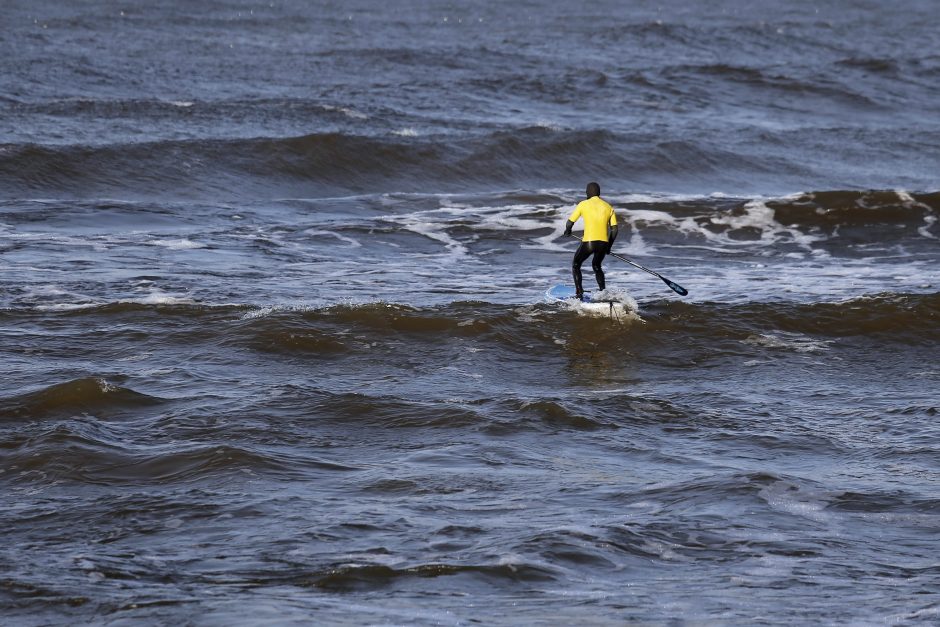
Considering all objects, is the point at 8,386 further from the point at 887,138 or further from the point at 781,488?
the point at 887,138

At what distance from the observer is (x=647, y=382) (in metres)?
14.3

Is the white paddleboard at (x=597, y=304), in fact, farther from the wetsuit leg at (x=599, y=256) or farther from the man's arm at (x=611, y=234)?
the man's arm at (x=611, y=234)

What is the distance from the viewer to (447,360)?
587 inches

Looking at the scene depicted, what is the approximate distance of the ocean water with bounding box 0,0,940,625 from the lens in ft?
29.3

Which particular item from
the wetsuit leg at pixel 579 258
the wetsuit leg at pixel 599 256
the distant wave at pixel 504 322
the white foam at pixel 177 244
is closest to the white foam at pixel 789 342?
the distant wave at pixel 504 322

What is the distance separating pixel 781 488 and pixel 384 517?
11.0 ft

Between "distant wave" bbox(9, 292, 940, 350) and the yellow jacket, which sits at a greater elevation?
the yellow jacket

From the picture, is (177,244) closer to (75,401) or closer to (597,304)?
(597,304)

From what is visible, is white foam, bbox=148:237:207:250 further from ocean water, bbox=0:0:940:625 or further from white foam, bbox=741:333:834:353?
white foam, bbox=741:333:834:353

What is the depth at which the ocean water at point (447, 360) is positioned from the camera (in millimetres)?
8938

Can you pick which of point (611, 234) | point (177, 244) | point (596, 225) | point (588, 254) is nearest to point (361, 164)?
point (177, 244)

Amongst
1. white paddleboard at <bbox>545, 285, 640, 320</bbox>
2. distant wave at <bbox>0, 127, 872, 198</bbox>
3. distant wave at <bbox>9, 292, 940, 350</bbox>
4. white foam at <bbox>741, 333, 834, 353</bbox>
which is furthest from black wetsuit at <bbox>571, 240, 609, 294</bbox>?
distant wave at <bbox>0, 127, 872, 198</bbox>

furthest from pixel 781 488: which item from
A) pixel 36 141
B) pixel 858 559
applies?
pixel 36 141

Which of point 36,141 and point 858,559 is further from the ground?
point 36,141
